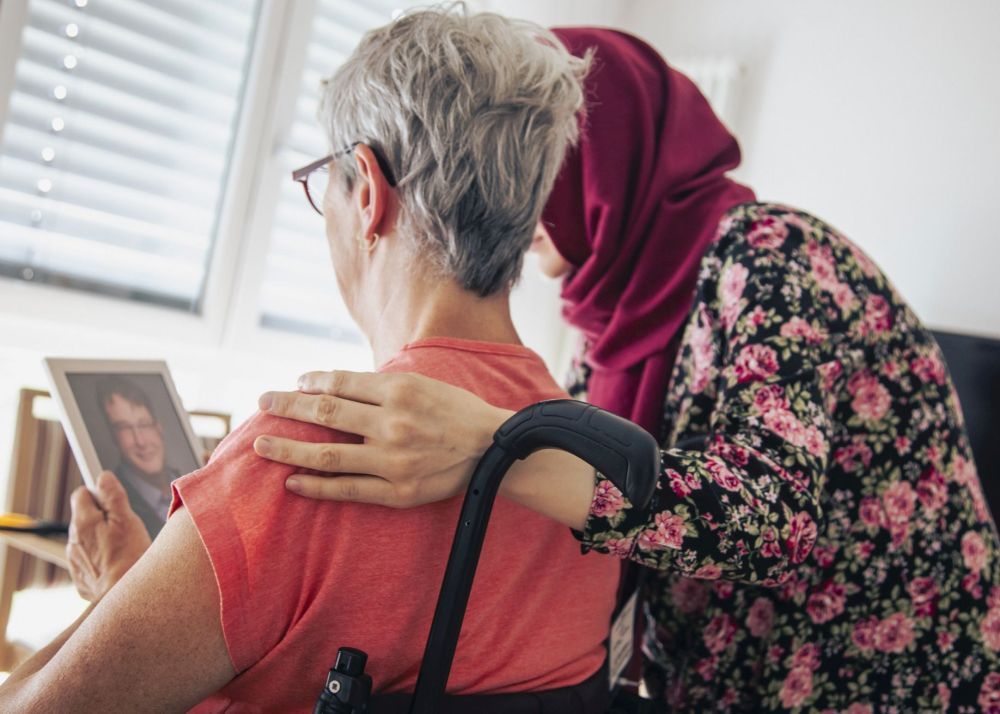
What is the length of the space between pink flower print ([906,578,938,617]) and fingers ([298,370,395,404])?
80 cm

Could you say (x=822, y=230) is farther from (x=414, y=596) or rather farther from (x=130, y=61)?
(x=130, y=61)

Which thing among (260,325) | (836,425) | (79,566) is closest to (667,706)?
(836,425)

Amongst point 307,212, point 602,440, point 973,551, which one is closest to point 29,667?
point 602,440

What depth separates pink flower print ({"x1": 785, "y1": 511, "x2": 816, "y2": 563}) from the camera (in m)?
0.94

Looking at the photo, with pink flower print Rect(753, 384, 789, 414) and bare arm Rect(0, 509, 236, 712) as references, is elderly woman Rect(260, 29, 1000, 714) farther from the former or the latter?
bare arm Rect(0, 509, 236, 712)

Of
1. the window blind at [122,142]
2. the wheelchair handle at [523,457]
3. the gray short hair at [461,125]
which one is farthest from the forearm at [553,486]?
the window blind at [122,142]

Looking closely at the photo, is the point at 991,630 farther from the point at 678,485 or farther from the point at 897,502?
the point at 678,485

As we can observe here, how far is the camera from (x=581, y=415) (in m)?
0.63

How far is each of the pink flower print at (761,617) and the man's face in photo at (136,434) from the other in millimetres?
808

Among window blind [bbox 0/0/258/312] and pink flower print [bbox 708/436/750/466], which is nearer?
pink flower print [bbox 708/436/750/466]

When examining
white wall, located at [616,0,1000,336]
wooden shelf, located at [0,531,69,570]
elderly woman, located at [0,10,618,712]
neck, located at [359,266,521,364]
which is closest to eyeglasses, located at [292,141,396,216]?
elderly woman, located at [0,10,618,712]

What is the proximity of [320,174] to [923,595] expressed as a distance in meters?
0.92

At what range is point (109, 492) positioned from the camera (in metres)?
1.13

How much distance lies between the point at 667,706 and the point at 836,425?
1.48 ft
